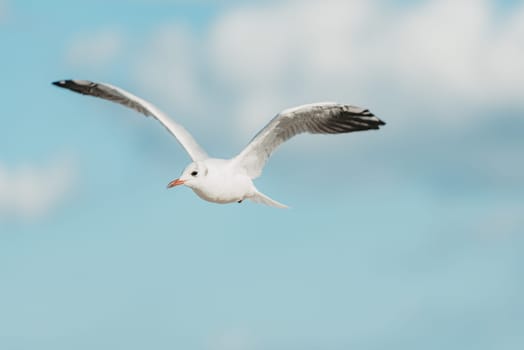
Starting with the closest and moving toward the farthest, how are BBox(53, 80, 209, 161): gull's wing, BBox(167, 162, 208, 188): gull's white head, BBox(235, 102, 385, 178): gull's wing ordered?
BBox(167, 162, 208, 188): gull's white head → BBox(235, 102, 385, 178): gull's wing → BBox(53, 80, 209, 161): gull's wing

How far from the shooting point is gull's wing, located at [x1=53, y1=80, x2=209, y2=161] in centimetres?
2181

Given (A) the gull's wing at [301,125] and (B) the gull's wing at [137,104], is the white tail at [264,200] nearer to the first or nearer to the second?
(A) the gull's wing at [301,125]

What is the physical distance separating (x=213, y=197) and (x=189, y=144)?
2085 millimetres

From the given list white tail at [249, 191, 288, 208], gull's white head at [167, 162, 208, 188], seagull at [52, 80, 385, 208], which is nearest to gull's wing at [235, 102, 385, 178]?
seagull at [52, 80, 385, 208]

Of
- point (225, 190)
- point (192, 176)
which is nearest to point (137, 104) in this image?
point (192, 176)

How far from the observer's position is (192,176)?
19984 mm

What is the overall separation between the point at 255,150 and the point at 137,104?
3.32 metres

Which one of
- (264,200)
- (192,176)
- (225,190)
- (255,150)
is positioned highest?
(255,150)

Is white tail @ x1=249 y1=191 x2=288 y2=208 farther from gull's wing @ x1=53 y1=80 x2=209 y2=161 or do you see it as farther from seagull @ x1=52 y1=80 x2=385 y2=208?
gull's wing @ x1=53 y1=80 x2=209 y2=161

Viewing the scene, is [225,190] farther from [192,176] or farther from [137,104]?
[137,104]

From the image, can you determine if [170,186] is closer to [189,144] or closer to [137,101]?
[189,144]

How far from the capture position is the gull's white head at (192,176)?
65.3 feet

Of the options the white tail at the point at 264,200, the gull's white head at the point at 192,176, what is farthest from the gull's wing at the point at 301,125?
the gull's white head at the point at 192,176

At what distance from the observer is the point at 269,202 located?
21.1 metres
